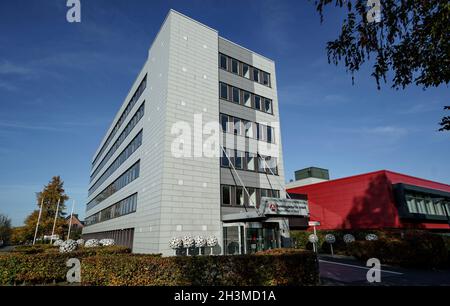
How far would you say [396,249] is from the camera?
20625 millimetres

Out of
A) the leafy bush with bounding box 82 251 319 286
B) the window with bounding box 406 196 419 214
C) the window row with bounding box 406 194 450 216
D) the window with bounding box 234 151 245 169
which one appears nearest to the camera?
the leafy bush with bounding box 82 251 319 286

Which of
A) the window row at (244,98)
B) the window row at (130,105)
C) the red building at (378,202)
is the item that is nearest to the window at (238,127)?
the window row at (244,98)

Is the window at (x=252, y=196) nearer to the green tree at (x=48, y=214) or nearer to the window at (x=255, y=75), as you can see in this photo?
the window at (x=255, y=75)

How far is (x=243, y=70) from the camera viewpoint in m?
28.9

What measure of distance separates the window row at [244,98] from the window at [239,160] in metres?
5.40

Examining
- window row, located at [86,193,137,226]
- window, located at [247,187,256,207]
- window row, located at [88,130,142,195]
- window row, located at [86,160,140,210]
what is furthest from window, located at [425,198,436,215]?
window row, located at [88,130,142,195]

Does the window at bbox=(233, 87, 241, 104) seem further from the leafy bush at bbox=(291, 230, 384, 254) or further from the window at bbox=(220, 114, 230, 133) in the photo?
the leafy bush at bbox=(291, 230, 384, 254)

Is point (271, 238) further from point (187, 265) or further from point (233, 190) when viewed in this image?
point (187, 265)

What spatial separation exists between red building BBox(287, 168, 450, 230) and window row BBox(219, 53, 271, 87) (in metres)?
16.3

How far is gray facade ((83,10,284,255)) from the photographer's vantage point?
20.5 m

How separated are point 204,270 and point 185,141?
12.8 m

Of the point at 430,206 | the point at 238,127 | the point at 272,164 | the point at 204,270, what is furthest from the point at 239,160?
the point at 430,206

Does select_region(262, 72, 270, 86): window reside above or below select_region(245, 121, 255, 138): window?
above

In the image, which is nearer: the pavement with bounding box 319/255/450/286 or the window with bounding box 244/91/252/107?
the pavement with bounding box 319/255/450/286
